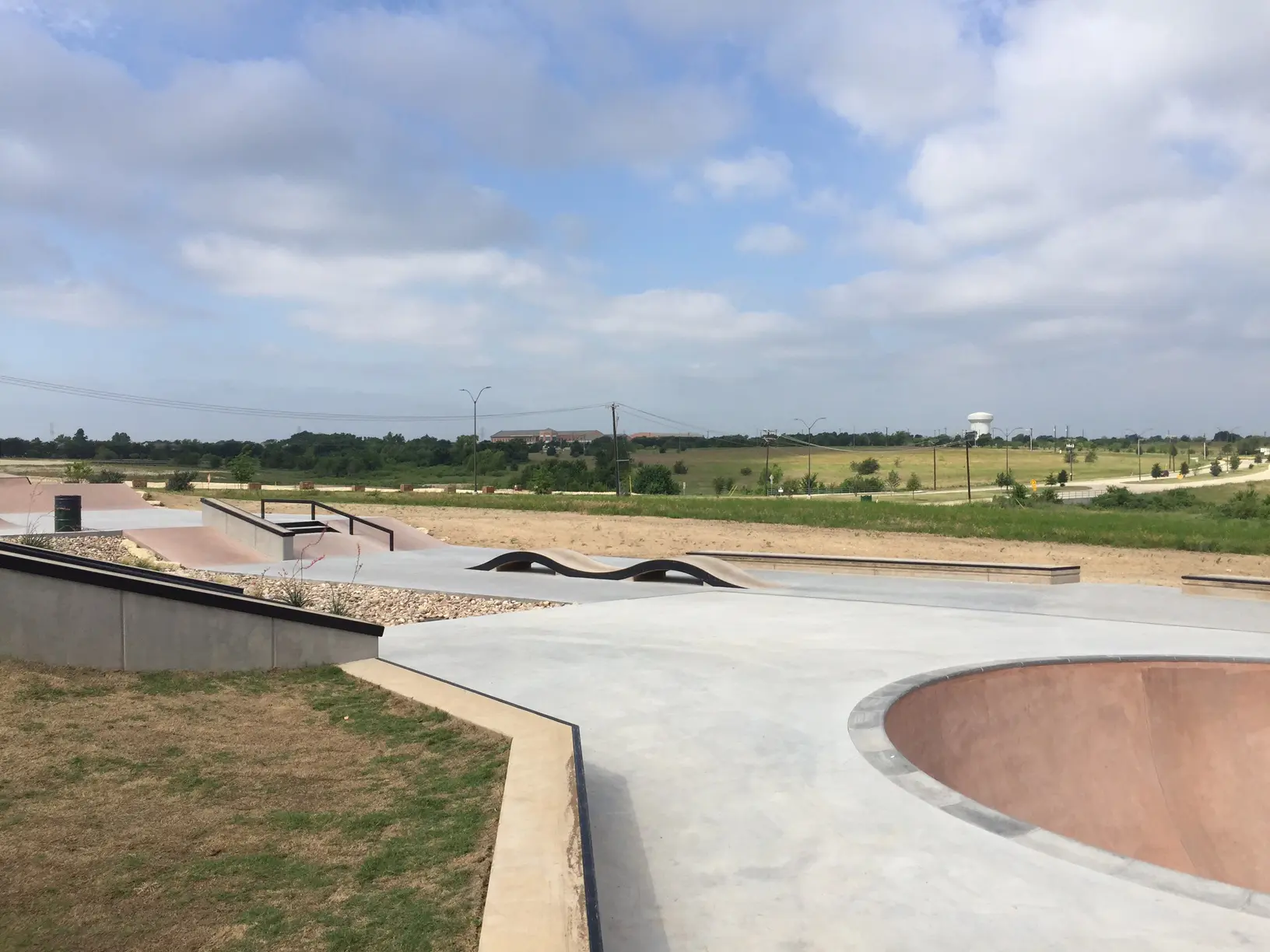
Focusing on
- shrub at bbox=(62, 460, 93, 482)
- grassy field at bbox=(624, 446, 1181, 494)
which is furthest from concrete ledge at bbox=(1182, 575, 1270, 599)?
grassy field at bbox=(624, 446, 1181, 494)

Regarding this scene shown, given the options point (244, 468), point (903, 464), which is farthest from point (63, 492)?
point (903, 464)

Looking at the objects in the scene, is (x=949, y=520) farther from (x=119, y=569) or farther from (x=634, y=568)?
(x=119, y=569)

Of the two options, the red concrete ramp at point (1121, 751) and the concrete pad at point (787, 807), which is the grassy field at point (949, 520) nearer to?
the concrete pad at point (787, 807)

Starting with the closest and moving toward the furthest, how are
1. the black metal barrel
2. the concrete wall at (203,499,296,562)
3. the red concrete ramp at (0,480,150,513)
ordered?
1. the concrete wall at (203,499,296,562)
2. the black metal barrel
3. the red concrete ramp at (0,480,150,513)

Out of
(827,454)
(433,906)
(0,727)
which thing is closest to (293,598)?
(0,727)

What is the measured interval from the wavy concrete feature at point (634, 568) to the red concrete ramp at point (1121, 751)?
6892mm

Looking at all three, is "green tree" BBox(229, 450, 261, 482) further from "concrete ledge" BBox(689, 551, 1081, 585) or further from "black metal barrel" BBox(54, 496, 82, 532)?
"concrete ledge" BBox(689, 551, 1081, 585)

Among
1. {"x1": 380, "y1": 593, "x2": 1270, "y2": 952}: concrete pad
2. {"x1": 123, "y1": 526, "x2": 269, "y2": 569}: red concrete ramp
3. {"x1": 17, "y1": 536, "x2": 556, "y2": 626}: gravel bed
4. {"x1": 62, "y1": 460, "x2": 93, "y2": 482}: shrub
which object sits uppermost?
{"x1": 62, "y1": 460, "x2": 93, "y2": 482}: shrub

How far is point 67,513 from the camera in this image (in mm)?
19938

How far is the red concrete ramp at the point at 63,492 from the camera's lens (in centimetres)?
2881

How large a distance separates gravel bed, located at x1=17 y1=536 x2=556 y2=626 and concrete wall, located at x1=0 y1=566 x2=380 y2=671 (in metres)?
2.46

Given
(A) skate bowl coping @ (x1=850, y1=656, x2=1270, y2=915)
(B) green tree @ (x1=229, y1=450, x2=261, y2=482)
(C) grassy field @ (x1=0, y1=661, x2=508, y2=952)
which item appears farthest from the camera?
(B) green tree @ (x1=229, y1=450, x2=261, y2=482)

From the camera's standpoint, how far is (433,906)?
3643 mm

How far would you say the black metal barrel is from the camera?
65.1 feet
